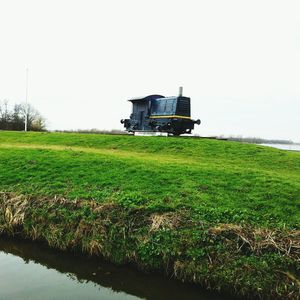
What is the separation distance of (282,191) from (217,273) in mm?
4905

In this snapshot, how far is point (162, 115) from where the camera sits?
28.2 m

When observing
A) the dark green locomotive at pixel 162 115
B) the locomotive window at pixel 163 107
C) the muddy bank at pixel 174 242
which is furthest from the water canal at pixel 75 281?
the locomotive window at pixel 163 107

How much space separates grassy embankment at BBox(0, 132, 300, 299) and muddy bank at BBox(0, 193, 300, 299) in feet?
0.07

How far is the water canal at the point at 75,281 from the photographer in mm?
7836

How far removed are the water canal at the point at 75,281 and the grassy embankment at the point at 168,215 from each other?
28 centimetres

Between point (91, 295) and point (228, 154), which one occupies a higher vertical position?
point (228, 154)

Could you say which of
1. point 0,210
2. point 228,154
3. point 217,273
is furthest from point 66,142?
point 217,273

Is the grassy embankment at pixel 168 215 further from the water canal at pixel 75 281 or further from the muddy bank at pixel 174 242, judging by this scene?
the water canal at pixel 75 281

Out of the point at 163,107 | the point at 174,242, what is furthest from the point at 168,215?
the point at 163,107

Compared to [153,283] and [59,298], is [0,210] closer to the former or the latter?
[59,298]

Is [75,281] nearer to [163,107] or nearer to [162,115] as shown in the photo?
[162,115]

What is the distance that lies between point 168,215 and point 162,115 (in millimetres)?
19104

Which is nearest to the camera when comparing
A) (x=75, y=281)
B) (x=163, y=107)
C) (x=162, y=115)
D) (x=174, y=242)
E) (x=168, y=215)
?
(x=75, y=281)

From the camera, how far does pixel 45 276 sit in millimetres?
8727
